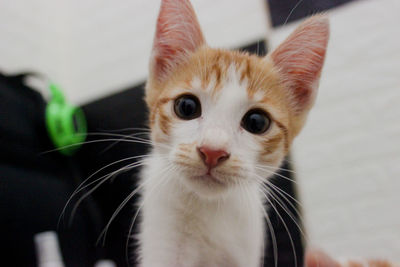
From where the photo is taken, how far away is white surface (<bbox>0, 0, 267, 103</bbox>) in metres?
0.46

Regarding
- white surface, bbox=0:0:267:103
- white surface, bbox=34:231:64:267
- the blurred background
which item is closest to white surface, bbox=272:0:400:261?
the blurred background

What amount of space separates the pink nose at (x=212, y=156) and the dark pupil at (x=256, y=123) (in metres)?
0.07

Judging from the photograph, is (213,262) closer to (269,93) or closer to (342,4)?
(269,93)

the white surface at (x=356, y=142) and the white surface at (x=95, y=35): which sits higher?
the white surface at (x=95, y=35)

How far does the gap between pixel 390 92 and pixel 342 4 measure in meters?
0.14

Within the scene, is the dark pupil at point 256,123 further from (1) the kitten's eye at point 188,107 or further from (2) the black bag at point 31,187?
(2) the black bag at point 31,187

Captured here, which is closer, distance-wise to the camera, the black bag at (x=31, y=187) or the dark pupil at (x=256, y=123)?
the dark pupil at (x=256, y=123)

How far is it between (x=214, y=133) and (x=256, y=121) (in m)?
0.09

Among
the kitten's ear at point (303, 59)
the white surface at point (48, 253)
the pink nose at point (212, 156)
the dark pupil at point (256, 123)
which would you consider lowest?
the white surface at point (48, 253)

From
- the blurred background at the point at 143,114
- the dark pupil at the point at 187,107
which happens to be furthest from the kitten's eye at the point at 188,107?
the blurred background at the point at 143,114

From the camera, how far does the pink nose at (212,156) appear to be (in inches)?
14.1

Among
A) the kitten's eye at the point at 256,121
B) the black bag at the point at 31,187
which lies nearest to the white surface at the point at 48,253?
the black bag at the point at 31,187

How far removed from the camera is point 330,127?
50 centimetres

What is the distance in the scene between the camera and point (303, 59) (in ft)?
1.39
